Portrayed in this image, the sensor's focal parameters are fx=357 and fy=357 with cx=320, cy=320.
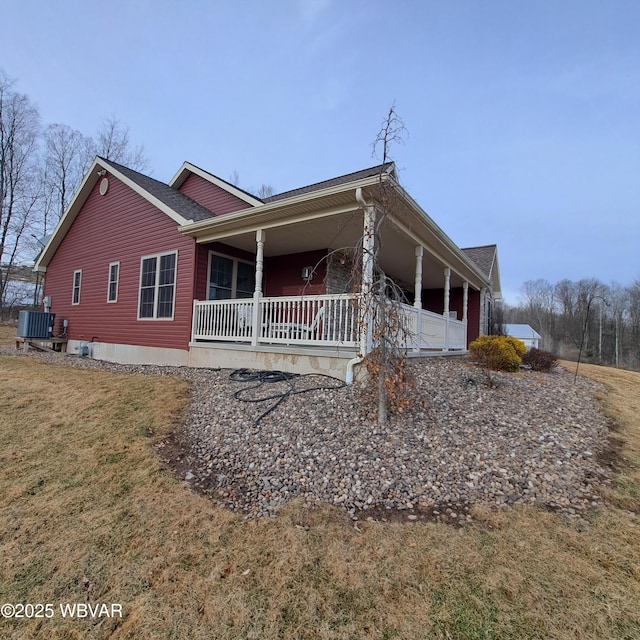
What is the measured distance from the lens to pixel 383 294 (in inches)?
162

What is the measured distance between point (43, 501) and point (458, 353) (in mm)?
9840

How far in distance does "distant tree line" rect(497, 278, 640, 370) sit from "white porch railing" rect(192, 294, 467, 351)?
2747cm

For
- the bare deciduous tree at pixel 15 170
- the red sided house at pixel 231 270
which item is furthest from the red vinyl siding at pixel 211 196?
the bare deciduous tree at pixel 15 170

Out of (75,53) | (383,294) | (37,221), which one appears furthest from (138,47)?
(37,221)

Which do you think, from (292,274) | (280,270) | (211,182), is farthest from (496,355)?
(211,182)

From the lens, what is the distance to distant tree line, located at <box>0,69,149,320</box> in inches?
865

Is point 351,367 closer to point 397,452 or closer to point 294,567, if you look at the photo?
point 397,452

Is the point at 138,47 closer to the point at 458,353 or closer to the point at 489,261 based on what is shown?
the point at 458,353

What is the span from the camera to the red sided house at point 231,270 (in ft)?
20.2

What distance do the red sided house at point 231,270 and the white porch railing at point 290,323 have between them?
0.03 metres

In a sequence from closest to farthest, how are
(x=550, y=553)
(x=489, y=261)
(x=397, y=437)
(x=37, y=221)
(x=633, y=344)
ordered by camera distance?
1. (x=550, y=553)
2. (x=397, y=437)
3. (x=489, y=261)
4. (x=37, y=221)
5. (x=633, y=344)

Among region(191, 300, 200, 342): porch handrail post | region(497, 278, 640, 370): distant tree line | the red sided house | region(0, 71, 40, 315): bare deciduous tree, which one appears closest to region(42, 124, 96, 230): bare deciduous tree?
region(0, 71, 40, 315): bare deciduous tree

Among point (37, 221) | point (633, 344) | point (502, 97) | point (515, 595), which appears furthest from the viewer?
point (633, 344)

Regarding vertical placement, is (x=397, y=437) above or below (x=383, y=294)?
below
